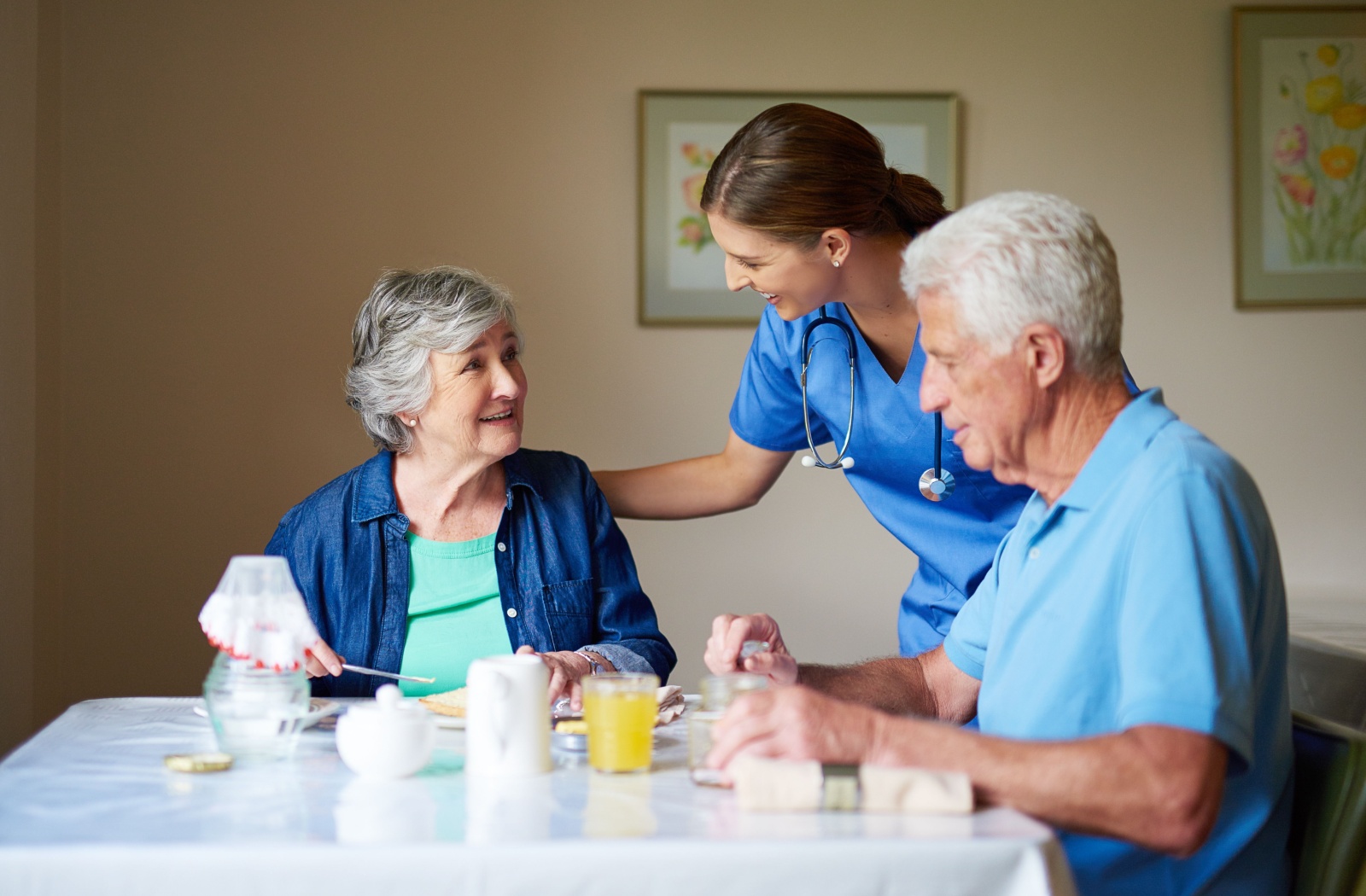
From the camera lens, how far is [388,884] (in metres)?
0.96

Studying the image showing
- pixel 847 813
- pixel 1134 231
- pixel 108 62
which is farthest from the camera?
pixel 1134 231

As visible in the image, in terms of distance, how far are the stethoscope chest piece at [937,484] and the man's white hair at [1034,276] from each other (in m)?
0.63

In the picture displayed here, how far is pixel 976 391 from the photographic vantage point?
1327 millimetres

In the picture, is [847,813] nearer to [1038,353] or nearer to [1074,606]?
[1074,606]

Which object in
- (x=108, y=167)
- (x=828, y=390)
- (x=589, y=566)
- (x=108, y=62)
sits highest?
(x=108, y=62)

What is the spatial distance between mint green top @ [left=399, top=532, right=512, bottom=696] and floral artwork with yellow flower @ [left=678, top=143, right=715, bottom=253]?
1.27 m

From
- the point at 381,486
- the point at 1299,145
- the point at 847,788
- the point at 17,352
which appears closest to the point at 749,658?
the point at 847,788

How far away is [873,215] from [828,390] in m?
0.34

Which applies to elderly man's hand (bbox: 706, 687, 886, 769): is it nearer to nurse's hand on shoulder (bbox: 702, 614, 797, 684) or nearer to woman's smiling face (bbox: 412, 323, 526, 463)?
nurse's hand on shoulder (bbox: 702, 614, 797, 684)

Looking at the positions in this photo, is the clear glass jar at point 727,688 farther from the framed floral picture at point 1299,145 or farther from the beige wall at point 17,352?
the framed floral picture at point 1299,145

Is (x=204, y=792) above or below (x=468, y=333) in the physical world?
below

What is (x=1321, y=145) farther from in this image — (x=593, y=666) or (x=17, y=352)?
(x=17, y=352)

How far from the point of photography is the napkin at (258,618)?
Result: 1.29 metres

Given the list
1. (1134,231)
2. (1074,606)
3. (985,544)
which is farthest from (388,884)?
(1134,231)
